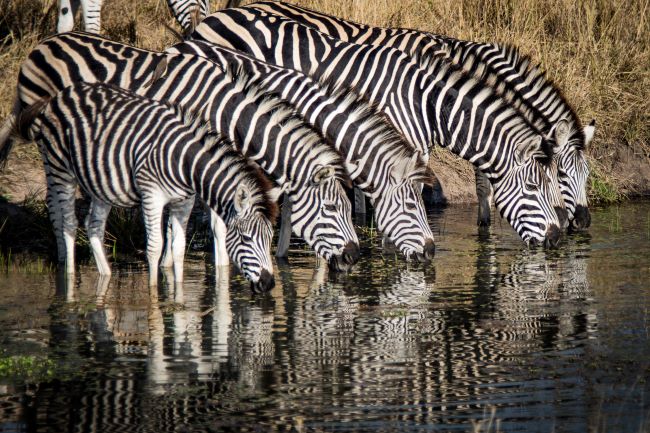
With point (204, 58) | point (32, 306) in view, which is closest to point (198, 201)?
point (204, 58)

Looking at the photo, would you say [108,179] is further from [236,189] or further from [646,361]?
[646,361]

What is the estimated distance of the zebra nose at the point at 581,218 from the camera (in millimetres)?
12266

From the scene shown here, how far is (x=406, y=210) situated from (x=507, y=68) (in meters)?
2.63

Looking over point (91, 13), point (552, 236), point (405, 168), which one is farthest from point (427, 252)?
point (91, 13)

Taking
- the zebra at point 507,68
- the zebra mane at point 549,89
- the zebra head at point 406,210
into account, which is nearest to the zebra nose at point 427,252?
the zebra head at point 406,210

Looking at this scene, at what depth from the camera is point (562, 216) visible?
37.9 feet

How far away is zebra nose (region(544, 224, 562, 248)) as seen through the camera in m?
11.1

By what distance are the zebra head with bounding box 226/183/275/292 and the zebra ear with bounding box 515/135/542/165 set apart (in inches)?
122

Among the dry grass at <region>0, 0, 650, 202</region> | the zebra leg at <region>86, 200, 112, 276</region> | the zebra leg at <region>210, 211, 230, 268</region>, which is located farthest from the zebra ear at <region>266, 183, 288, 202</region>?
the dry grass at <region>0, 0, 650, 202</region>

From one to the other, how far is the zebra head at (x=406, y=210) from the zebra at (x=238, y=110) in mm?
577

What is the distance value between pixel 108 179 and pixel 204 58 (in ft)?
5.63

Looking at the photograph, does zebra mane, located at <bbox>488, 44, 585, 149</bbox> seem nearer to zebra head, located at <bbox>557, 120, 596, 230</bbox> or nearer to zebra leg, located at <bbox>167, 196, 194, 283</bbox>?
zebra head, located at <bbox>557, 120, 596, 230</bbox>

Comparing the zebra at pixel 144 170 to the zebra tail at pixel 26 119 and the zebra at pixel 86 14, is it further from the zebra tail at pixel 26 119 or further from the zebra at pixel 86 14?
the zebra at pixel 86 14

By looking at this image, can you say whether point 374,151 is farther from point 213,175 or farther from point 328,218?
point 213,175
